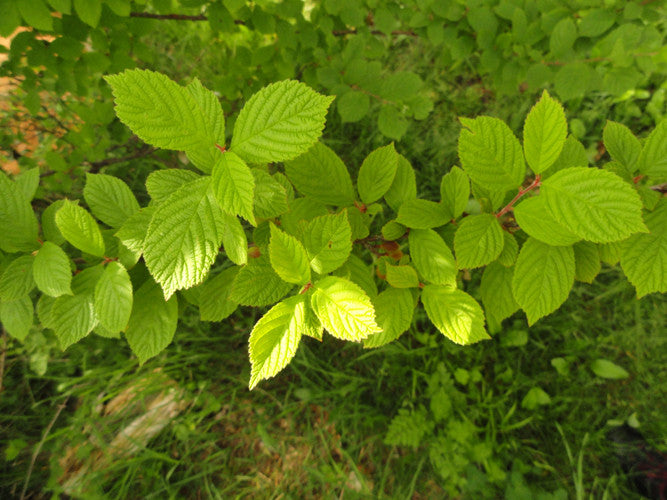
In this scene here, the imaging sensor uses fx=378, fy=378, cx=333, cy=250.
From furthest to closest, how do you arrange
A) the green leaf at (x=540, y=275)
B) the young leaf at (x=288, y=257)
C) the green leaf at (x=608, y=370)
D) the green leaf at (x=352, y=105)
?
the green leaf at (x=608, y=370), the green leaf at (x=352, y=105), the green leaf at (x=540, y=275), the young leaf at (x=288, y=257)

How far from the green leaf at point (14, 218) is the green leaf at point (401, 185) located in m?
0.82

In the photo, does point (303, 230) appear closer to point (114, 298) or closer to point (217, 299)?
point (217, 299)

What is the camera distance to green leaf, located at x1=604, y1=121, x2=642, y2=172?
0.81m

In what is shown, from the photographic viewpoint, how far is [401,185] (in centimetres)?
97

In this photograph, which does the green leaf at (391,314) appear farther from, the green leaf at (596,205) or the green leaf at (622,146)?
the green leaf at (622,146)

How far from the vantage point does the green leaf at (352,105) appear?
1453mm

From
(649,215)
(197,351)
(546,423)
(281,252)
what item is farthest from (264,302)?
(546,423)

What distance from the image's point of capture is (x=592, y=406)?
2.18 m

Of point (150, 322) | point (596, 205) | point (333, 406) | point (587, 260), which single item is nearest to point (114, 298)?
point (150, 322)

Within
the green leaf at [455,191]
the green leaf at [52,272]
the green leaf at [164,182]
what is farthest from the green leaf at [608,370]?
the green leaf at [52,272]

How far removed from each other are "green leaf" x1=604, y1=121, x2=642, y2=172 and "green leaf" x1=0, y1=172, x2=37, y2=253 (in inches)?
49.9

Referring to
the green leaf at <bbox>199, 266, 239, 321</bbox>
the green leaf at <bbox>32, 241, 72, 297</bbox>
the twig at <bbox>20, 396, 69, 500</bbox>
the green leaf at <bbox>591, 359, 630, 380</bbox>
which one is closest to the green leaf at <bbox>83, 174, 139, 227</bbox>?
the green leaf at <bbox>32, 241, 72, 297</bbox>

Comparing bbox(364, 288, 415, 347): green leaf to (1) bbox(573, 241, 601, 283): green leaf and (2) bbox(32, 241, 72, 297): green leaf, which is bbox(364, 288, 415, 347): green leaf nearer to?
(1) bbox(573, 241, 601, 283): green leaf

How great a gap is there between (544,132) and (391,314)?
49 cm
